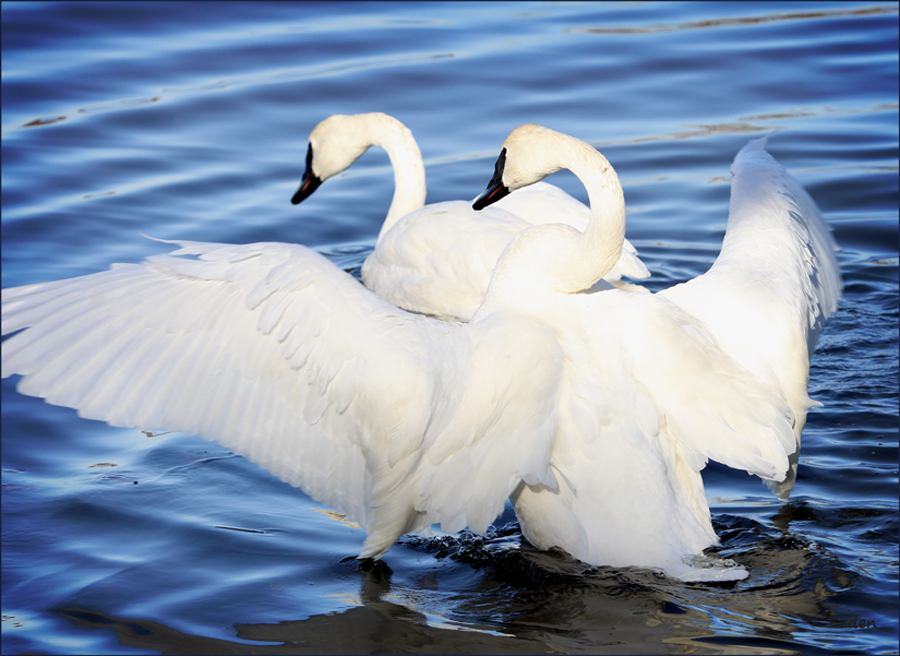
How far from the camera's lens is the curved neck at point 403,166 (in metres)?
8.23

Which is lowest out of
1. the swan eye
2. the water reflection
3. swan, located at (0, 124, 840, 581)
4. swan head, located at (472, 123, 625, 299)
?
the water reflection

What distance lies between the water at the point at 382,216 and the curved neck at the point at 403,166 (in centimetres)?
43

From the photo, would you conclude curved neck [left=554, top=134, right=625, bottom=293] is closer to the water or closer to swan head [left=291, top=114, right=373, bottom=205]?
the water

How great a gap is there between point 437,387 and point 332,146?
201 inches

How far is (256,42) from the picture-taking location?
41.0 ft

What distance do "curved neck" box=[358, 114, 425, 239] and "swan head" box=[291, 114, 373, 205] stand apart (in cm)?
19

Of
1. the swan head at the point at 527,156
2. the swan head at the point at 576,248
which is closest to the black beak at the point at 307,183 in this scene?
the swan head at the point at 527,156

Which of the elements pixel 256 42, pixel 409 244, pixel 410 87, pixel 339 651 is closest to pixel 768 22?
pixel 410 87

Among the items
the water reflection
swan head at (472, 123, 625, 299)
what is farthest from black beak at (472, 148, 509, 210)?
the water reflection

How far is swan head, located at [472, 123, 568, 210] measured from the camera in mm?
4824

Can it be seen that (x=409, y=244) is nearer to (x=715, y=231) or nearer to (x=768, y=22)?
(x=715, y=231)

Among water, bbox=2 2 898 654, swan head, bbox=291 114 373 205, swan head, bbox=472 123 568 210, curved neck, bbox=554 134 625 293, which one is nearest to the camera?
water, bbox=2 2 898 654

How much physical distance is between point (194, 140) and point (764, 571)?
741 centimetres

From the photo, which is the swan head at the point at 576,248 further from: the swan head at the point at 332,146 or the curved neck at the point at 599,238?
the swan head at the point at 332,146
